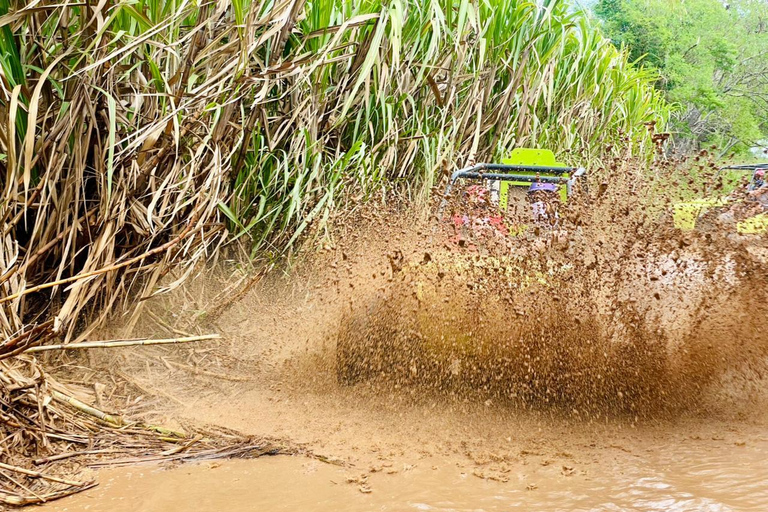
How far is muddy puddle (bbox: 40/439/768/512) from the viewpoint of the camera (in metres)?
1.97

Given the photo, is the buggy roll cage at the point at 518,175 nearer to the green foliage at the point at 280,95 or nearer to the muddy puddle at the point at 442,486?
the green foliage at the point at 280,95

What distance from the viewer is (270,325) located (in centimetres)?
350

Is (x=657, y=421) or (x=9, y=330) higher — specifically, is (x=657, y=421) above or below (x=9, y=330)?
below

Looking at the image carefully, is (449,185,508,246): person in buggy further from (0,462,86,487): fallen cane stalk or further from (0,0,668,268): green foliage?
(0,462,86,487): fallen cane stalk

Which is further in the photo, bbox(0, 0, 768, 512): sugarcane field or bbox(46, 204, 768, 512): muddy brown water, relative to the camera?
bbox(0, 0, 768, 512): sugarcane field

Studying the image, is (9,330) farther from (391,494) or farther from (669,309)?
(669,309)

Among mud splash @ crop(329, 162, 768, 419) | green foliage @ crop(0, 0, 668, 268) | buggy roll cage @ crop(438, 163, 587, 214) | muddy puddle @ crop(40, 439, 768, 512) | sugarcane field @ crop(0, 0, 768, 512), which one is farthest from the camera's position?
buggy roll cage @ crop(438, 163, 587, 214)

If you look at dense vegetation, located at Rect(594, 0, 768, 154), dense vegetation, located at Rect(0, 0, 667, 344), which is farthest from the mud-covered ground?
dense vegetation, located at Rect(594, 0, 768, 154)

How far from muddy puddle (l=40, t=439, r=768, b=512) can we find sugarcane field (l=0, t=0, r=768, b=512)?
0.4 inches

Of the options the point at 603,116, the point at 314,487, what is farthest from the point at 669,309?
the point at 603,116

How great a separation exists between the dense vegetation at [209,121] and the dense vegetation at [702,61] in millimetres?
19168

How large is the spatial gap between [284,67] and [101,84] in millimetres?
739

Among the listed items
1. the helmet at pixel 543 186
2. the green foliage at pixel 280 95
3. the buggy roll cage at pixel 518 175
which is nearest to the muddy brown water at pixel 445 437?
the green foliage at pixel 280 95

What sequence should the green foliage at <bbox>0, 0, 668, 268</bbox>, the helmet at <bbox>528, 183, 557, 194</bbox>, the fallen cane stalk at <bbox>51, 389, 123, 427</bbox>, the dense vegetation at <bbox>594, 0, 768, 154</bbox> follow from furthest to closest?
the dense vegetation at <bbox>594, 0, 768, 154</bbox> < the helmet at <bbox>528, 183, 557, 194</bbox> < the green foliage at <bbox>0, 0, 668, 268</bbox> < the fallen cane stalk at <bbox>51, 389, 123, 427</bbox>
